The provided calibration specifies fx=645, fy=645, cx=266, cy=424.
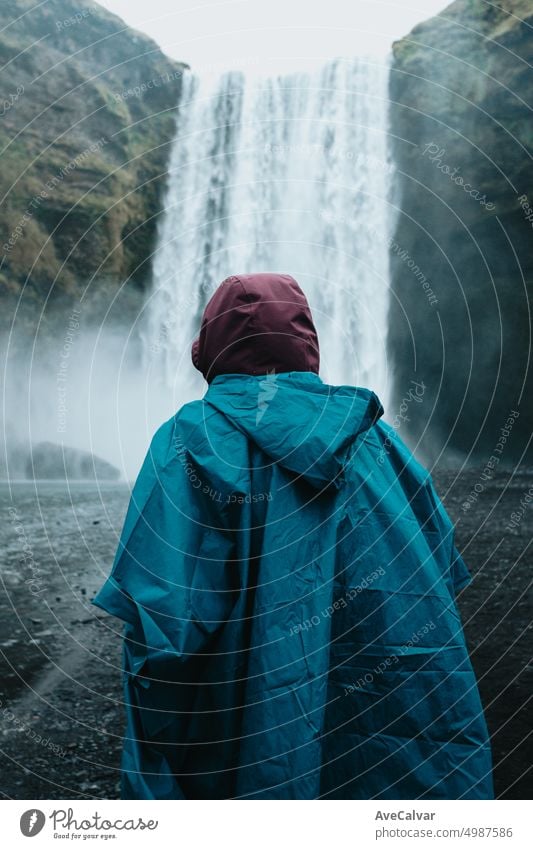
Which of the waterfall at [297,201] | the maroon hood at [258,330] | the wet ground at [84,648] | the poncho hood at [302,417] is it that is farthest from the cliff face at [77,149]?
the poncho hood at [302,417]

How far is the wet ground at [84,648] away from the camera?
2797 millimetres

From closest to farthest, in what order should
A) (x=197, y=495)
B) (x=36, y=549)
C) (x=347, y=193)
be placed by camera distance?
(x=197, y=495)
(x=36, y=549)
(x=347, y=193)

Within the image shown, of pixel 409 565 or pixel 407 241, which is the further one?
pixel 407 241

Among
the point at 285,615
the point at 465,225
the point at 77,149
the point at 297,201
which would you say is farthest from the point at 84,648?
the point at 77,149

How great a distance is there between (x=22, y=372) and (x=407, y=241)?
29.3 ft

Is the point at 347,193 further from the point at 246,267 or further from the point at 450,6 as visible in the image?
the point at 450,6

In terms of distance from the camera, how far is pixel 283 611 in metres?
1.30

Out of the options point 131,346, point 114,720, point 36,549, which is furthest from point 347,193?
point 114,720

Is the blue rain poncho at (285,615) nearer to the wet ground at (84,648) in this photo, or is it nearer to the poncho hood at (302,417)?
A: the poncho hood at (302,417)

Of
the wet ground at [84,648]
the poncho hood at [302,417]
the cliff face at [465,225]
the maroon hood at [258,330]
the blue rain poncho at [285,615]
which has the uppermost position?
the cliff face at [465,225]

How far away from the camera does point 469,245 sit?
12273mm

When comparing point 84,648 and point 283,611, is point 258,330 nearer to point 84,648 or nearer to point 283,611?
point 283,611

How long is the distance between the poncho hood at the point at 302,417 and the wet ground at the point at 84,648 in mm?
2011

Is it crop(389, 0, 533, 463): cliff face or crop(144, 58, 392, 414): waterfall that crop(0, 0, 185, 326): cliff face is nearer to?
crop(144, 58, 392, 414): waterfall
